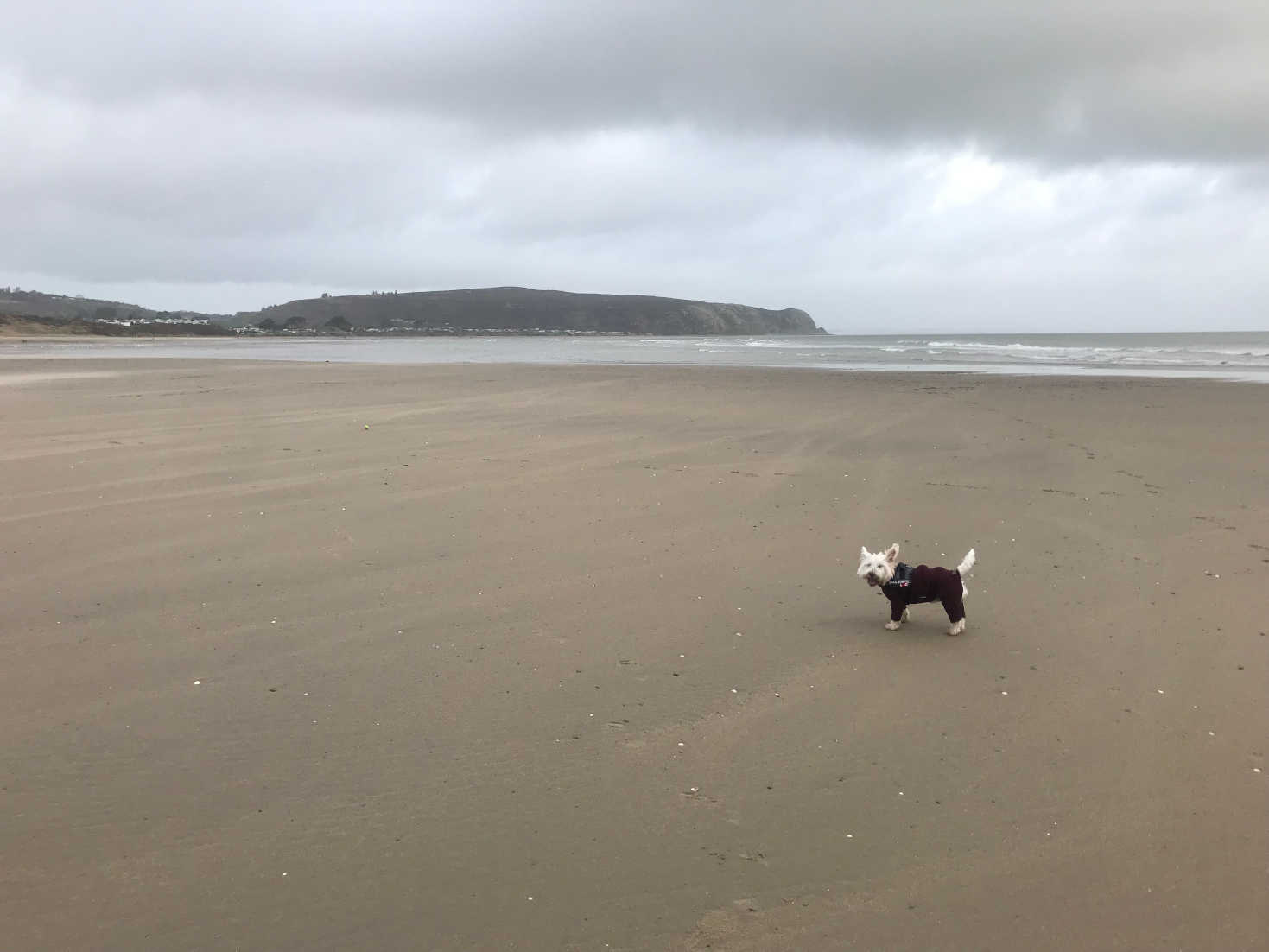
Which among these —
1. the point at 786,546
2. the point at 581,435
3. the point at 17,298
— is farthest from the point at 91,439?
the point at 17,298

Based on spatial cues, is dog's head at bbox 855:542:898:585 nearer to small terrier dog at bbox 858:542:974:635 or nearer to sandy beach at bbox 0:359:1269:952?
small terrier dog at bbox 858:542:974:635

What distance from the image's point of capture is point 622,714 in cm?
454

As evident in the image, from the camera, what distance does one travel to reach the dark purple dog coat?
561 cm

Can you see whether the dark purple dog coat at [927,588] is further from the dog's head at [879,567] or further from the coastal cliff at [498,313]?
the coastal cliff at [498,313]

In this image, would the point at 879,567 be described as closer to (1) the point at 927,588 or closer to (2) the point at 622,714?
(1) the point at 927,588

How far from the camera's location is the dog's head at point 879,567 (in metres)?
5.86

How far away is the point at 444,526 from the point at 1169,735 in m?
5.84

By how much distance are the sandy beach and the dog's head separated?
0.33 m

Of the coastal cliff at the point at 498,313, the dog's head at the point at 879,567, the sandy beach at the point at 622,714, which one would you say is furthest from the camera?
the coastal cliff at the point at 498,313

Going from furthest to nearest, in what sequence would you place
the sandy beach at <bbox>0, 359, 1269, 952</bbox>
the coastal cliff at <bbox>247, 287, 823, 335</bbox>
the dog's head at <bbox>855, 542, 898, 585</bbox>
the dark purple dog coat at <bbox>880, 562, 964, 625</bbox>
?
1. the coastal cliff at <bbox>247, 287, 823, 335</bbox>
2. the dog's head at <bbox>855, 542, 898, 585</bbox>
3. the dark purple dog coat at <bbox>880, 562, 964, 625</bbox>
4. the sandy beach at <bbox>0, 359, 1269, 952</bbox>

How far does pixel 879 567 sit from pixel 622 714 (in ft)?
7.40

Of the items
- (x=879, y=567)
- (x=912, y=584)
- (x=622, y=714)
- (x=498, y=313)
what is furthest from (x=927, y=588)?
(x=498, y=313)

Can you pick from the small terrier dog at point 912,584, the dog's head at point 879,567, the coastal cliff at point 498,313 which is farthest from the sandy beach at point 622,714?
the coastal cliff at point 498,313

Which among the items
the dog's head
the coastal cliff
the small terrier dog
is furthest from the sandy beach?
the coastal cliff
